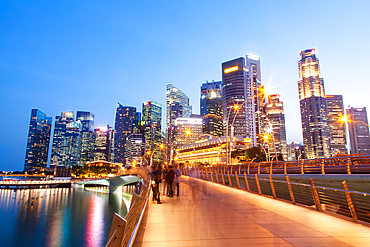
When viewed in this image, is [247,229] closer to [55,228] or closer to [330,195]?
[330,195]

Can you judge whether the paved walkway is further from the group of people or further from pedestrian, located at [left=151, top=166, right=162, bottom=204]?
the group of people

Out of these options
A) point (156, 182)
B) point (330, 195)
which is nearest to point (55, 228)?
point (156, 182)

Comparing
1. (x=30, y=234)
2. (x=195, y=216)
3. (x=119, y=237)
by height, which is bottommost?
(x=30, y=234)

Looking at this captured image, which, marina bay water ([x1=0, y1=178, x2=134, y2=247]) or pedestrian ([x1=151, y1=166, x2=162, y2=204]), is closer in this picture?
pedestrian ([x1=151, y1=166, x2=162, y2=204])

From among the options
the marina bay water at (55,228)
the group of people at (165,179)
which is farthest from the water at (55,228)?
the group of people at (165,179)

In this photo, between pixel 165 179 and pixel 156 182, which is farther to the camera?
pixel 165 179

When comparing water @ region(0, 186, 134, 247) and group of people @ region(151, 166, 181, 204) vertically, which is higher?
group of people @ region(151, 166, 181, 204)

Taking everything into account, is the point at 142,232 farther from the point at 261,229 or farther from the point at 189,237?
the point at 261,229

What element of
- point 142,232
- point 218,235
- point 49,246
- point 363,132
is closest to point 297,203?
point 218,235

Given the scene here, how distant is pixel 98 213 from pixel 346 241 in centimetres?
4950

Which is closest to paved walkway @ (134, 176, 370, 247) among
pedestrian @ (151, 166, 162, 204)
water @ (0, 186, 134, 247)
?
pedestrian @ (151, 166, 162, 204)

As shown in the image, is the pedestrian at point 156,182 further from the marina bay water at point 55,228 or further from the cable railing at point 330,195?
the marina bay water at point 55,228

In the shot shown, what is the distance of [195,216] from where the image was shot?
354 inches

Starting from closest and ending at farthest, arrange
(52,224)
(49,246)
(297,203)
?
1. (297,203)
2. (49,246)
3. (52,224)
